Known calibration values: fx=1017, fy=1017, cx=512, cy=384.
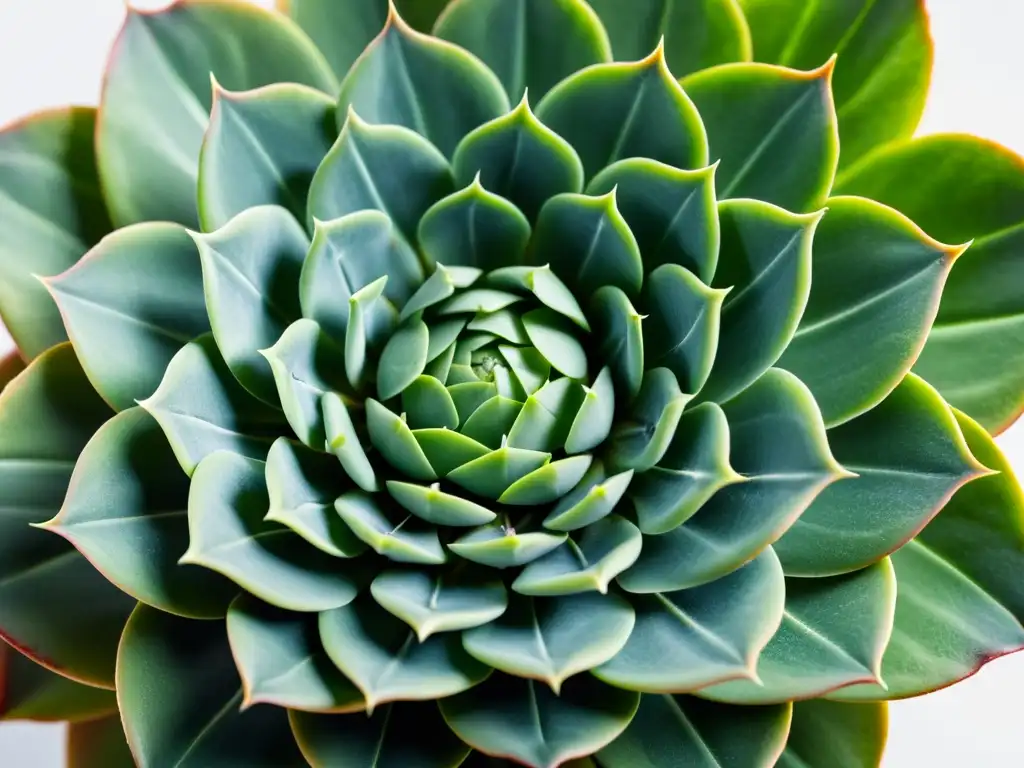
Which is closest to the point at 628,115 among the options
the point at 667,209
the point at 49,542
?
the point at 667,209

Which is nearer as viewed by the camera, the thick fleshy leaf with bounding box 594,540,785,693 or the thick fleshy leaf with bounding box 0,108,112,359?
the thick fleshy leaf with bounding box 594,540,785,693

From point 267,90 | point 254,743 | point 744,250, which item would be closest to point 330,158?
point 267,90

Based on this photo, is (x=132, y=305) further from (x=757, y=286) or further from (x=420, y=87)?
(x=757, y=286)

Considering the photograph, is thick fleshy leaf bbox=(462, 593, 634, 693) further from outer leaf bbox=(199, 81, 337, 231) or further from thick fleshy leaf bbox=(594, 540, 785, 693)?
outer leaf bbox=(199, 81, 337, 231)

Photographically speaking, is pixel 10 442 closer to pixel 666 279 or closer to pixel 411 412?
pixel 411 412

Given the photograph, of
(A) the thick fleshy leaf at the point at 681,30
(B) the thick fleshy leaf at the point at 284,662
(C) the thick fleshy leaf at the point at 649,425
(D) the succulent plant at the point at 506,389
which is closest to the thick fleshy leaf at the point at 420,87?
(D) the succulent plant at the point at 506,389

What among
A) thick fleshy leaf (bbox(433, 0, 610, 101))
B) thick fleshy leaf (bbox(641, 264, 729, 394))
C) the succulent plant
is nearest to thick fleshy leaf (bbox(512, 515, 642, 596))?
the succulent plant
